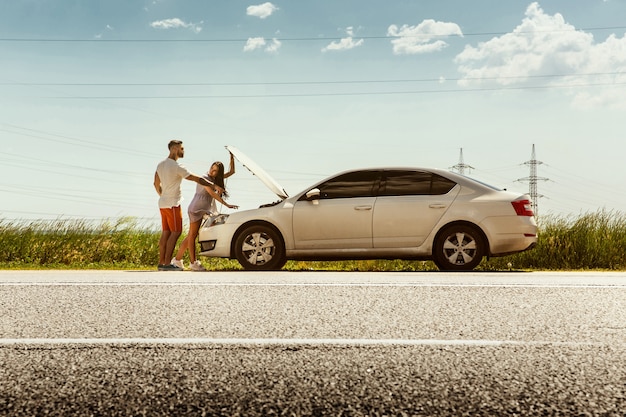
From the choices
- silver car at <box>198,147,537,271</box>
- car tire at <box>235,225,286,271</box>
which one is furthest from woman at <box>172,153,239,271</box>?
car tire at <box>235,225,286,271</box>

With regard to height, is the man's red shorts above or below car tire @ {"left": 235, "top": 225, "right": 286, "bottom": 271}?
above

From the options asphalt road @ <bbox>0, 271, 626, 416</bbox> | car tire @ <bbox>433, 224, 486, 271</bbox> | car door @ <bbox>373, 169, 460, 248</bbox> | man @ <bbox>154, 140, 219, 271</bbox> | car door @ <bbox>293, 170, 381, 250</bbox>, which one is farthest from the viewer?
man @ <bbox>154, 140, 219, 271</bbox>

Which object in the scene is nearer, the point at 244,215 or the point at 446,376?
the point at 446,376

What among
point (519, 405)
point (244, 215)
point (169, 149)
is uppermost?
point (169, 149)

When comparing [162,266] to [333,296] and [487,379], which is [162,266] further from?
[487,379]

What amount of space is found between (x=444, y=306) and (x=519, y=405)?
342 centimetres

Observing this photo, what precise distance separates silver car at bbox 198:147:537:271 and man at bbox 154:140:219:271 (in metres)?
0.71

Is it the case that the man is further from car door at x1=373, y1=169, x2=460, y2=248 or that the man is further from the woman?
car door at x1=373, y1=169, x2=460, y2=248

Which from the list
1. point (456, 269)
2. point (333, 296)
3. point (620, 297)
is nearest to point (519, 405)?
point (333, 296)

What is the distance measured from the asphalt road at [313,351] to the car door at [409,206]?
383 centimetres

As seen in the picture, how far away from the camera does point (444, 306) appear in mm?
7164

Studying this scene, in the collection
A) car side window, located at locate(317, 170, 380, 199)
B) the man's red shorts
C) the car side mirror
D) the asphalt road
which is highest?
car side window, located at locate(317, 170, 380, 199)

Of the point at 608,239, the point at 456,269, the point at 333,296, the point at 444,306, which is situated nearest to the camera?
the point at 444,306

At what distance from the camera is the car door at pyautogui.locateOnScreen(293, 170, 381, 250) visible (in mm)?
12453
